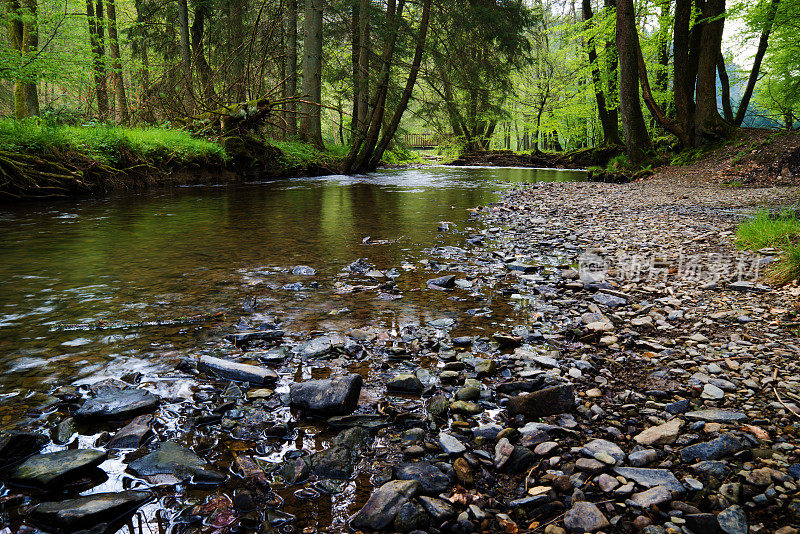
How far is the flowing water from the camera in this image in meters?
2.57

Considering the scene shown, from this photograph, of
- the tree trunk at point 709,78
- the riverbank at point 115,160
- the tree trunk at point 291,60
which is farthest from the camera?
the tree trunk at point 291,60

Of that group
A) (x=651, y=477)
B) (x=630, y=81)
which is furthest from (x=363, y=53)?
(x=651, y=477)

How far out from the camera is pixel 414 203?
983 centimetres

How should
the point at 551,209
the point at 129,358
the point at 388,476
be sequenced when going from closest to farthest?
the point at 388,476, the point at 129,358, the point at 551,209

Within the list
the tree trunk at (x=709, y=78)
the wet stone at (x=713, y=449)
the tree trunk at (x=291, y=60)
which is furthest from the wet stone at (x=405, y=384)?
the tree trunk at (x=709, y=78)

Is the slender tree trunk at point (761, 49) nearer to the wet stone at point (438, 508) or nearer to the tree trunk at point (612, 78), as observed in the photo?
the tree trunk at point (612, 78)

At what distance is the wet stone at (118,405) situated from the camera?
194 centimetres

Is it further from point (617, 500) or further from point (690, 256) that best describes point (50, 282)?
point (690, 256)

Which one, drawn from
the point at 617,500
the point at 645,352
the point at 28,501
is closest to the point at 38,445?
the point at 28,501

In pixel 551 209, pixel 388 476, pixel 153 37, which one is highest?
pixel 153 37

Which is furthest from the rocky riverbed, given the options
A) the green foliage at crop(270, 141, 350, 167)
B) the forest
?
the green foliage at crop(270, 141, 350, 167)

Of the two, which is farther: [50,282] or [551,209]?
[551,209]

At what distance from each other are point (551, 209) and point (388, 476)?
7756 mm

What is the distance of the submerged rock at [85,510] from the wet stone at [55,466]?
124 millimetres
